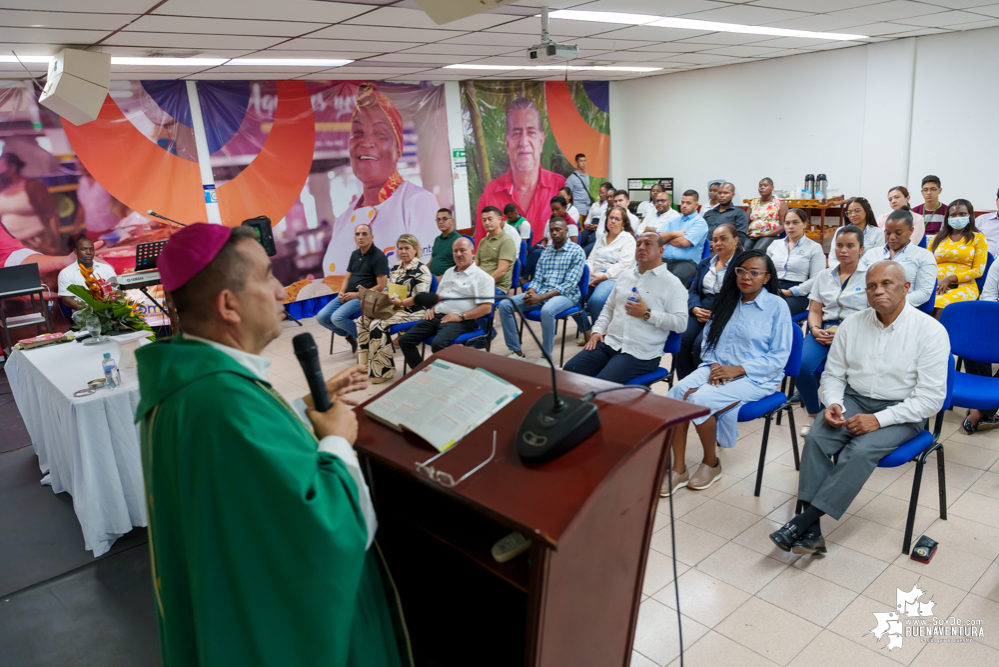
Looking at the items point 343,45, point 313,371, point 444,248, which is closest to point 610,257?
point 444,248

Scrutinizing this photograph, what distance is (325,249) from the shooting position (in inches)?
315

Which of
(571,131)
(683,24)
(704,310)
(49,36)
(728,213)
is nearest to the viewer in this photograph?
(49,36)

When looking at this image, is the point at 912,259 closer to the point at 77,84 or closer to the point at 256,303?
the point at 256,303

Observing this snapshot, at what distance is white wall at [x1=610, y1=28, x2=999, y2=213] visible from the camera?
7.39 metres

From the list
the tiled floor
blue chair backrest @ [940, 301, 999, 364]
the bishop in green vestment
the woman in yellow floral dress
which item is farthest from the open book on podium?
the woman in yellow floral dress

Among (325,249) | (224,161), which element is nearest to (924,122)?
(325,249)

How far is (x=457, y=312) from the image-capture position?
519cm

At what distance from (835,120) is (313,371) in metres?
9.18

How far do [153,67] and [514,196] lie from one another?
18.0ft

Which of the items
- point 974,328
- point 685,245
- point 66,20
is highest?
point 66,20

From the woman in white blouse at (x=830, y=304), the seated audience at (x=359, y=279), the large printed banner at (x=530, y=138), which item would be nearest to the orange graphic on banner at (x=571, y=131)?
the large printed banner at (x=530, y=138)

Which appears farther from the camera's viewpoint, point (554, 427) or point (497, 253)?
point (497, 253)

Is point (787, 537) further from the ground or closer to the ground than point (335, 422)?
closer to the ground

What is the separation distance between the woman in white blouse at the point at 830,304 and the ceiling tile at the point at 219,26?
3.91 meters
